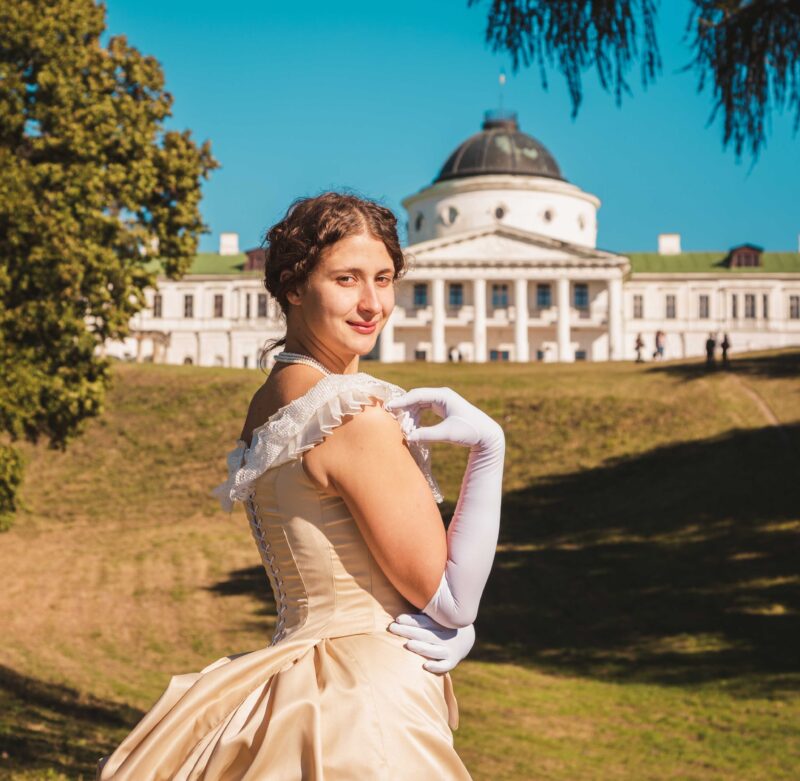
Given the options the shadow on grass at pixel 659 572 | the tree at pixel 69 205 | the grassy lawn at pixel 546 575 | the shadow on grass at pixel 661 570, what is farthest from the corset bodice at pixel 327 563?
the shadow on grass at pixel 661 570

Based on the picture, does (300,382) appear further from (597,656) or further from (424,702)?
(597,656)

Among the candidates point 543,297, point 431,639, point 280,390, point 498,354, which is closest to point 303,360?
point 280,390

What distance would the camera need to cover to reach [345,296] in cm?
271

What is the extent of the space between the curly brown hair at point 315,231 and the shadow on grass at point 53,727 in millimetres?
5536

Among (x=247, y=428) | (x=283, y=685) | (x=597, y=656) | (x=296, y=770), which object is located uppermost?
(x=247, y=428)

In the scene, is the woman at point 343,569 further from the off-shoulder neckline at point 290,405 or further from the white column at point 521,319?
the white column at point 521,319

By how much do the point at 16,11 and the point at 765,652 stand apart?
13298 millimetres

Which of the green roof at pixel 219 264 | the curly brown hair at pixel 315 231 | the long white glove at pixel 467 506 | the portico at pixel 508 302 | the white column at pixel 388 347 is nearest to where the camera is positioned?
the long white glove at pixel 467 506

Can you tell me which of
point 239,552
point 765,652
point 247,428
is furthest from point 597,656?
point 247,428

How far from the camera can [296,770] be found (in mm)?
2365

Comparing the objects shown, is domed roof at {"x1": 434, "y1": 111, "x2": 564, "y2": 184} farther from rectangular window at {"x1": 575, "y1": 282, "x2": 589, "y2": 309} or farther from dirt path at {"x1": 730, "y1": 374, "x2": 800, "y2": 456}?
dirt path at {"x1": 730, "y1": 374, "x2": 800, "y2": 456}

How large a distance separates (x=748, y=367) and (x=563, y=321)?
34725 mm

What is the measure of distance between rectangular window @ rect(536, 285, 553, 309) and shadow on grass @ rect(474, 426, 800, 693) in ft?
143

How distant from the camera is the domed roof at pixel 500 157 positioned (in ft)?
253
